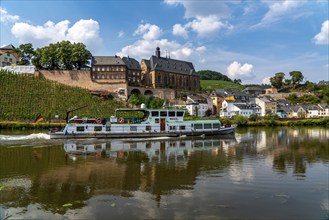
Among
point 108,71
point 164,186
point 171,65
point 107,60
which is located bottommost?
point 164,186

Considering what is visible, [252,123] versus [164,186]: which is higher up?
[252,123]

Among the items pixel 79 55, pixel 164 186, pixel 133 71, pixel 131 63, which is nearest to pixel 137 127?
pixel 164 186

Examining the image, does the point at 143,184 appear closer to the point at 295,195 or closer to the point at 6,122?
the point at 295,195

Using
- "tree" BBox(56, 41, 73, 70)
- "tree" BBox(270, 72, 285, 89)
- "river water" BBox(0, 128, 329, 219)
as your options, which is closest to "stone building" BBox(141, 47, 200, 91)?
"tree" BBox(56, 41, 73, 70)

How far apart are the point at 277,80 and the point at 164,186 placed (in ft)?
441

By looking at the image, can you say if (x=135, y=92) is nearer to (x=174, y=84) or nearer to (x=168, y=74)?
(x=168, y=74)

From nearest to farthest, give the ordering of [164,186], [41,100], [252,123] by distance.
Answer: [164,186] → [41,100] → [252,123]

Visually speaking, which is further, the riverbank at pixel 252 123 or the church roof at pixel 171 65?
the church roof at pixel 171 65

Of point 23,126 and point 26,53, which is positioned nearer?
point 23,126

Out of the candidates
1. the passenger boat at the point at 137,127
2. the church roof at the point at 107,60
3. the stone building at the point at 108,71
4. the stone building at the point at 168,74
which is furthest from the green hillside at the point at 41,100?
the passenger boat at the point at 137,127

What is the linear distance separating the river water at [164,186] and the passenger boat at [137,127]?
13067mm

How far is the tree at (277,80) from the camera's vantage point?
138 meters

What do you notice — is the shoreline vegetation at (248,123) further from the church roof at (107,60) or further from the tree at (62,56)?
the church roof at (107,60)

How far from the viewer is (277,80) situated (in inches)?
5443
